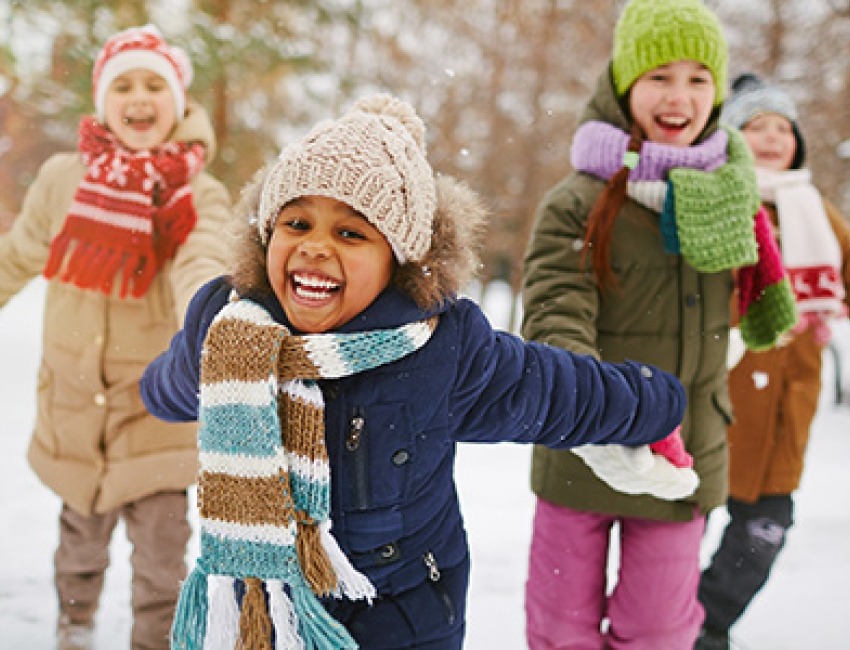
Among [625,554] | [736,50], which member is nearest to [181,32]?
[736,50]

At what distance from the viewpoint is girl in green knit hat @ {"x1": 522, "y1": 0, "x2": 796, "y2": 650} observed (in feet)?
7.91

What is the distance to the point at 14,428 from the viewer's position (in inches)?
237

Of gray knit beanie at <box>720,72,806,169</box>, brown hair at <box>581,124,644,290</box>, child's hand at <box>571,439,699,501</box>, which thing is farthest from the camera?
gray knit beanie at <box>720,72,806,169</box>

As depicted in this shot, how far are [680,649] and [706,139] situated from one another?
5.05 feet

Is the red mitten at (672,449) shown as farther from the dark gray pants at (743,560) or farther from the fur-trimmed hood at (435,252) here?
the dark gray pants at (743,560)

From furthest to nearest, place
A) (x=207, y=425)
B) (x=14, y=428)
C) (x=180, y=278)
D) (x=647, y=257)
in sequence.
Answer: (x=14, y=428) < (x=180, y=278) < (x=647, y=257) < (x=207, y=425)

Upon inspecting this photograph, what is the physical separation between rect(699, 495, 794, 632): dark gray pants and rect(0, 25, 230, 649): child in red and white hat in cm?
200

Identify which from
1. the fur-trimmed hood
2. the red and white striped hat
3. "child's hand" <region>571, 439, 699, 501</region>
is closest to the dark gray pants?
"child's hand" <region>571, 439, 699, 501</region>

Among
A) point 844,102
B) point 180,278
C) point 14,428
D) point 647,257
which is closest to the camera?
point 647,257

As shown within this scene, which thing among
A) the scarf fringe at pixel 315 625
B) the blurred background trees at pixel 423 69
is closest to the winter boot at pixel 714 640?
the scarf fringe at pixel 315 625

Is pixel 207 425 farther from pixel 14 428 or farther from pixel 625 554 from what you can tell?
pixel 14 428

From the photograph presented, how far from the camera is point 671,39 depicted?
2.41 meters

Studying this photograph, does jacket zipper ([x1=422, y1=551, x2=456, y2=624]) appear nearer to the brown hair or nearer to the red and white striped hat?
the brown hair

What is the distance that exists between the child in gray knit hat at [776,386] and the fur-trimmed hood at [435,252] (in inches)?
75.1
